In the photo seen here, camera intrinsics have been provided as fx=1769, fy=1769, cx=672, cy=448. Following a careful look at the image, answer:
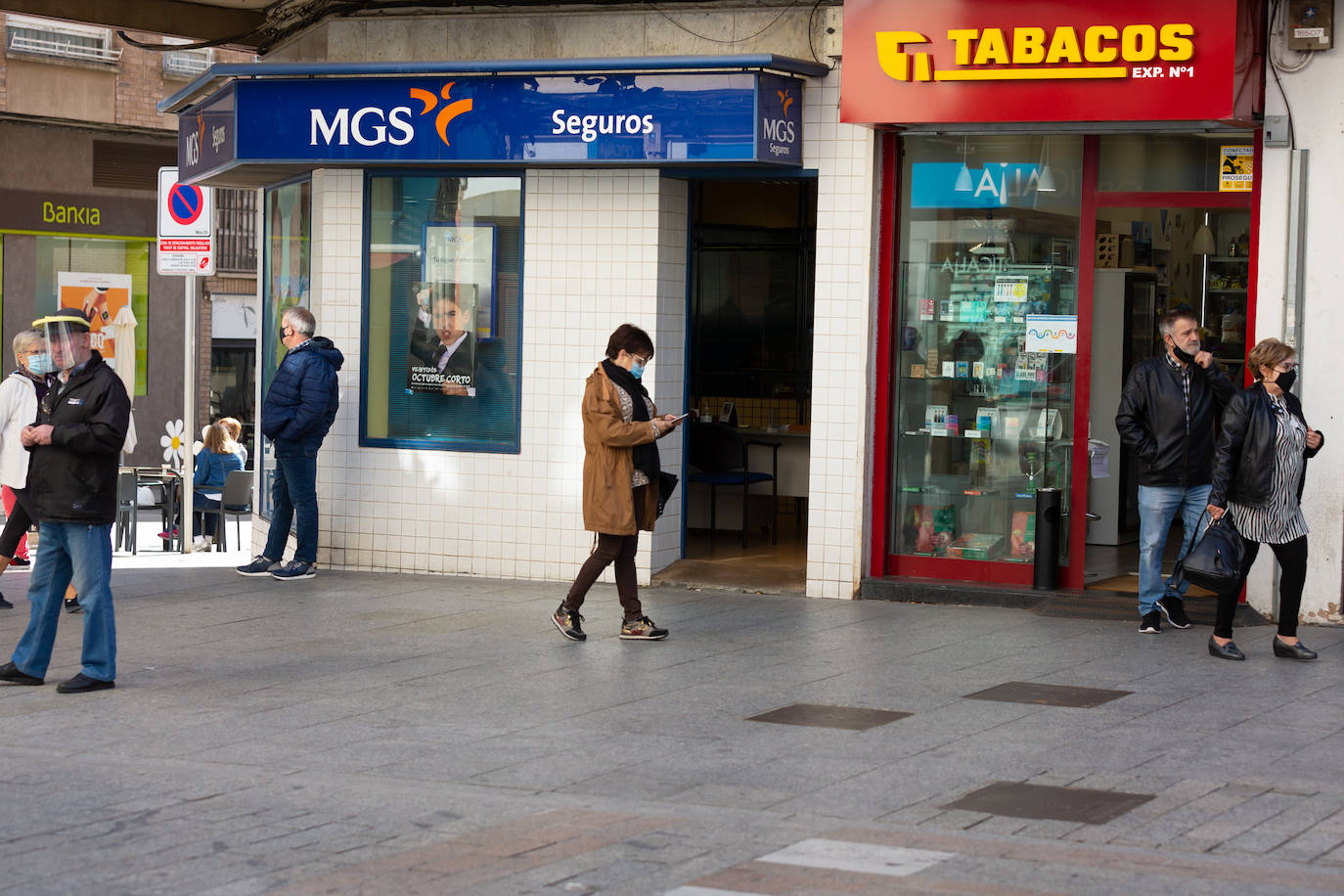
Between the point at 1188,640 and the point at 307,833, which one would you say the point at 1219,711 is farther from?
the point at 307,833

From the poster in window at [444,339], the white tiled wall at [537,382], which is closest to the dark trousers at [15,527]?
the white tiled wall at [537,382]

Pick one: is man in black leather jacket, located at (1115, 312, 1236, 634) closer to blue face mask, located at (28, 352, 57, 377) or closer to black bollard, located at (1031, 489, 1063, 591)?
black bollard, located at (1031, 489, 1063, 591)

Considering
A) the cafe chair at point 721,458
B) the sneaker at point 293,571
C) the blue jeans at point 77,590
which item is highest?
the cafe chair at point 721,458

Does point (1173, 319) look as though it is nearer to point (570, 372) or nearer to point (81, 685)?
point (570, 372)

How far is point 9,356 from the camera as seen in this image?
2303 centimetres

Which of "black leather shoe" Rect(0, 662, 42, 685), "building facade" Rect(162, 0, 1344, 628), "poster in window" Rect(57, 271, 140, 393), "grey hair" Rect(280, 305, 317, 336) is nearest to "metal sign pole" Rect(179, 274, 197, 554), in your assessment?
"building facade" Rect(162, 0, 1344, 628)

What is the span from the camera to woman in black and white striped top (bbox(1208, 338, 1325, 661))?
31.1ft

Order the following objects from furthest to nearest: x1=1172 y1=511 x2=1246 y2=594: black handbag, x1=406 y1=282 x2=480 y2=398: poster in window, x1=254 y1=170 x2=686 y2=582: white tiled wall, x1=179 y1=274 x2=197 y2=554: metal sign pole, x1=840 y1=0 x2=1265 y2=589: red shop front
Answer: x1=179 y1=274 x2=197 y2=554: metal sign pole < x1=406 y1=282 x2=480 y2=398: poster in window < x1=254 y1=170 x2=686 y2=582: white tiled wall < x1=840 y1=0 x2=1265 y2=589: red shop front < x1=1172 y1=511 x2=1246 y2=594: black handbag

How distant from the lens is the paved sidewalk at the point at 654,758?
5.70 m

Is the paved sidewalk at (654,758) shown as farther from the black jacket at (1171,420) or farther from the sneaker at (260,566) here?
the sneaker at (260,566)

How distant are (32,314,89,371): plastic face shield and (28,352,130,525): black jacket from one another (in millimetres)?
105

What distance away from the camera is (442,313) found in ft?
42.8

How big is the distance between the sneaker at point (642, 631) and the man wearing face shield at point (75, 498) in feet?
9.51

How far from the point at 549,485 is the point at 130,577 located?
336 cm
